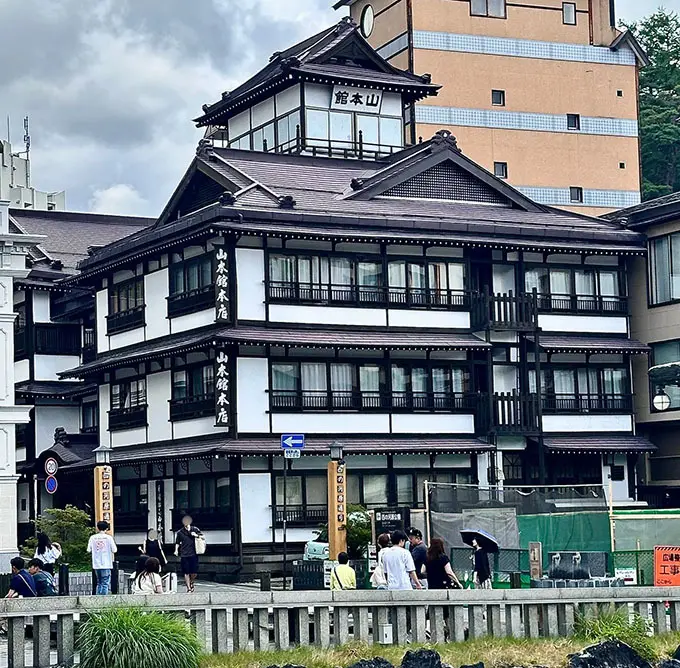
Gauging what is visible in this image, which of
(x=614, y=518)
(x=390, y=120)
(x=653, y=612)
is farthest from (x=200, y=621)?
(x=390, y=120)

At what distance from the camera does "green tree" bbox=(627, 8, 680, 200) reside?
82.4 meters

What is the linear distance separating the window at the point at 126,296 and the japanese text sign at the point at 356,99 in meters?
9.68

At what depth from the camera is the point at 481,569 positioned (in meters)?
31.4

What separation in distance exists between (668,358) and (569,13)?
28.0 metres

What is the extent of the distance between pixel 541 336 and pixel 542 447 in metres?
3.71

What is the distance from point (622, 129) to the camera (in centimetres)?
7531

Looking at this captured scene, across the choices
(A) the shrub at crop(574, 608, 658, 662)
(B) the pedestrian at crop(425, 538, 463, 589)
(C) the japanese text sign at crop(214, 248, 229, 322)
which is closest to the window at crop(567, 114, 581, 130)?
(C) the japanese text sign at crop(214, 248, 229, 322)

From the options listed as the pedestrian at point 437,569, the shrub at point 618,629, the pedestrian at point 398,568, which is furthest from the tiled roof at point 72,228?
the shrub at point 618,629

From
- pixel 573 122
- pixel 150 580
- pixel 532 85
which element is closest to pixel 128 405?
pixel 150 580

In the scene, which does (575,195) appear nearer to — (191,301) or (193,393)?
(191,301)

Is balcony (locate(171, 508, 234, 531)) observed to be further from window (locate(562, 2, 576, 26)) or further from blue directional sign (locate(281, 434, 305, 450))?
window (locate(562, 2, 576, 26))

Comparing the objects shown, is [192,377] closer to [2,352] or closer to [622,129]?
[2,352]

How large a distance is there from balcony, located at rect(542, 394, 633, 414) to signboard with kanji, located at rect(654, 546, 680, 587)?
19261mm

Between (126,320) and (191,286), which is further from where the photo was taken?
(126,320)
